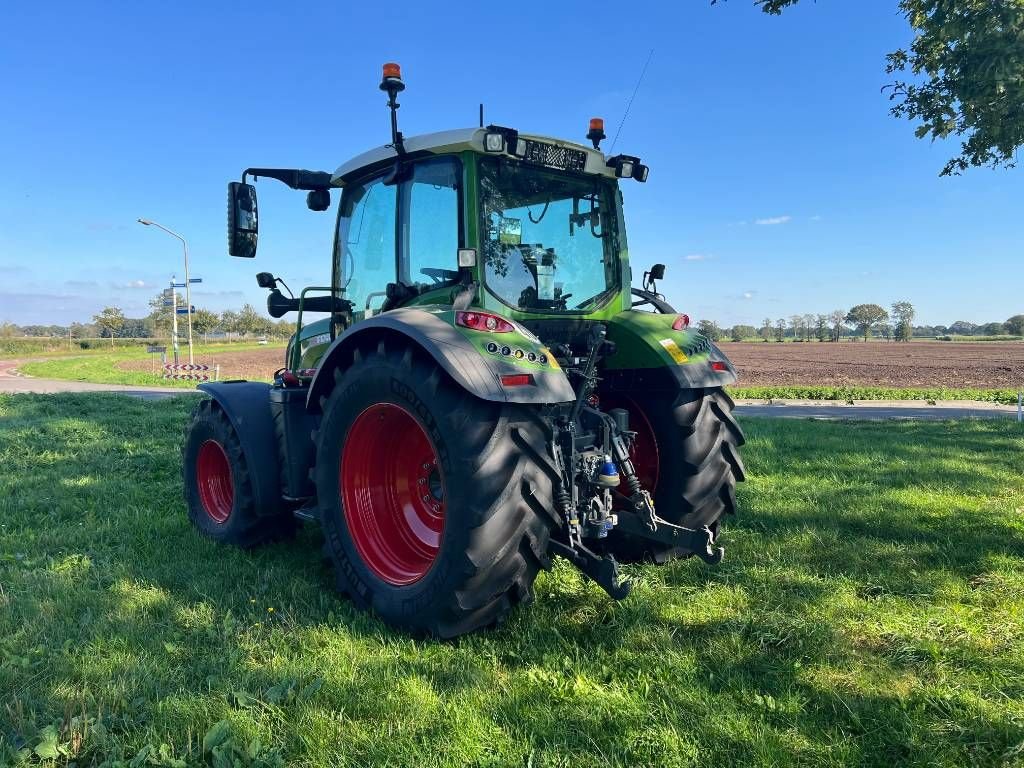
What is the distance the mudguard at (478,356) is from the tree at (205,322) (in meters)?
67.3

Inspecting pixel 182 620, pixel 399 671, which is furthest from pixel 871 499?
pixel 182 620

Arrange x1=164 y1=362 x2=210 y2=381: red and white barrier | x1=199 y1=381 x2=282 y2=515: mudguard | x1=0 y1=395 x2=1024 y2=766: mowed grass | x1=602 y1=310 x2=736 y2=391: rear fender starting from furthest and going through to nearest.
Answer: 1. x1=164 y1=362 x2=210 y2=381: red and white barrier
2. x1=199 y1=381 x2=282 y2=515: mudguard
3. x1=602 y1=310 x2=736 y2=391: rear fender
4. x1=0 y1=395 x2=1024 y2=766: mowed grass

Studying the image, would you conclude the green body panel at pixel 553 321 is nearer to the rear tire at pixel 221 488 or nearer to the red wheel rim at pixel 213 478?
the rear tire at pixel 221 488

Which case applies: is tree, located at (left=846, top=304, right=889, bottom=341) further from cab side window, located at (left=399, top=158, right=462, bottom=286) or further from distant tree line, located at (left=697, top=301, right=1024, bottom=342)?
cab side window, located at (left=399, top=158, right=462, bottom=286)

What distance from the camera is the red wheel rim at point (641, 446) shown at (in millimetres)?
4000

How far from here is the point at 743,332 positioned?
104312 millimetres

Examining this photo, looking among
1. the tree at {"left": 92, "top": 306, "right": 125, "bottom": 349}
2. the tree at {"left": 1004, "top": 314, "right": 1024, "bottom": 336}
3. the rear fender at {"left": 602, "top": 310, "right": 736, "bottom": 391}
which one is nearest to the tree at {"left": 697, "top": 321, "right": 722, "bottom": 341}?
the rear fender at {"left": 602, "top": 310, "right": 736, "bottom": 391}

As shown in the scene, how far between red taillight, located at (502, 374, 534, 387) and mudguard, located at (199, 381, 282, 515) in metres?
2.02

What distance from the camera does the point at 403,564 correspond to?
351cm

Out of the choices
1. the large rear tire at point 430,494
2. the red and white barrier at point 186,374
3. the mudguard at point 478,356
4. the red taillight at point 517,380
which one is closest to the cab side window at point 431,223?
the mudguard at point 478,356

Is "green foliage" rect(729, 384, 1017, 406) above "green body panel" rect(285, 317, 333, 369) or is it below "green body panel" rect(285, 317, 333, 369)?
below

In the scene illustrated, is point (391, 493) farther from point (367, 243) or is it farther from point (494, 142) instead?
point (494, 142)

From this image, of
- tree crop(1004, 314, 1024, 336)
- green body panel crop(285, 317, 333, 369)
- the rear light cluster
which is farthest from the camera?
tree crop(1004, 314, 1024, 336)

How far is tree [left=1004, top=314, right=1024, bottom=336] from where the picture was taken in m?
86.3
